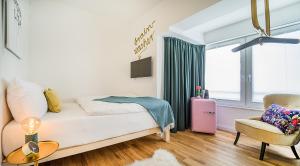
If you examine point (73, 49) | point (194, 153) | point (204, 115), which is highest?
point (73, 49)

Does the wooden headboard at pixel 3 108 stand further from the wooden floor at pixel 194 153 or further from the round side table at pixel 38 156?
the wooden floor at pixel 194 153

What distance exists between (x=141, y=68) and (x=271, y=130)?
2.36m

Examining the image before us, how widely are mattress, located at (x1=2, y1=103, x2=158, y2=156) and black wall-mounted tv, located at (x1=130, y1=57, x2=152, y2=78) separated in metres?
1.16

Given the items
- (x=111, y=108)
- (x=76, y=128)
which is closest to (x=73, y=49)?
(x=111, y=108)

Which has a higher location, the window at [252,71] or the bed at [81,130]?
the window at [252,71]

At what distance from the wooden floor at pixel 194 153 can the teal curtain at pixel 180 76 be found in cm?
61

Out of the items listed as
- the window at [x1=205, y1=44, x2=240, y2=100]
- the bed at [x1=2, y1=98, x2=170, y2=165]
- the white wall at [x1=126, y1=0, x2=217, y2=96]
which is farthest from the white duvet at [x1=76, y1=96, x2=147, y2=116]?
the window at [x1=205, y1=44, x2=240, y2=100]

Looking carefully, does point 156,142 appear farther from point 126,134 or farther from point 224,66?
point 224,66

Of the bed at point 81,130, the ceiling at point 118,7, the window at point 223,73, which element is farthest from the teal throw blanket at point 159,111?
the ceiling at point 118,7

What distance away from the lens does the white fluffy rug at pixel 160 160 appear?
1.68 meters

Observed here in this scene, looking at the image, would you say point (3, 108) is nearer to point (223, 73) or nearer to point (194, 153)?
point (194, 153)

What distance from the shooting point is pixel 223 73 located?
3305 mm

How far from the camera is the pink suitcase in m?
2.75

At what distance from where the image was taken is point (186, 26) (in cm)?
261
